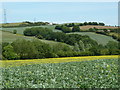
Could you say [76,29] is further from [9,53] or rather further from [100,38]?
[9,53]

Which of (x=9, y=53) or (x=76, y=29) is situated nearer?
(x=9, y=53)

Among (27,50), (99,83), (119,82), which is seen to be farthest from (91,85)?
(27,50)

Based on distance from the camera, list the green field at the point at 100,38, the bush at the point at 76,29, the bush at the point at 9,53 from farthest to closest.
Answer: the bush at the point at 76,29, the green field at the point at 100,38, the bush at the point at 9,53

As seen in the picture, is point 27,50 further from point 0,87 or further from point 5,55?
point 0,87

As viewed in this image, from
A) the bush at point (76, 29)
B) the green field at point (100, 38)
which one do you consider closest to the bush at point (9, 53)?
the green field at point (100, 38)

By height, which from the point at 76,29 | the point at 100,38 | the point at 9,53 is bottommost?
the point at 100,38

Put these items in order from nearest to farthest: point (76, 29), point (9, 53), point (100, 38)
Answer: point (9, 53), point (100, 38), point (76, 29)

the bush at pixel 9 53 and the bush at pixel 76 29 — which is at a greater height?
the bush at pixel 9 53

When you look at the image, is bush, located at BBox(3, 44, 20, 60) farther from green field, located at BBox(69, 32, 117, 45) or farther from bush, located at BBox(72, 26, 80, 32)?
bush, located at BBox(72, 26, 80, 32)

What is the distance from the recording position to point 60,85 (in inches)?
469

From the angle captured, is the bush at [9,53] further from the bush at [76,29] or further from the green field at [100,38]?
the bush at [76,29]

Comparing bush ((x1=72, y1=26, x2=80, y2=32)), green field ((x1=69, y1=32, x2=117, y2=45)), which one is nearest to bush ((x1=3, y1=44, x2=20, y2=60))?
green field ((x1=69, y1=32, x2=117, y2=45))

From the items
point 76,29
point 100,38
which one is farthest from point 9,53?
point 76,29

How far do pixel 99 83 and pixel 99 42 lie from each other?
61.0 m
